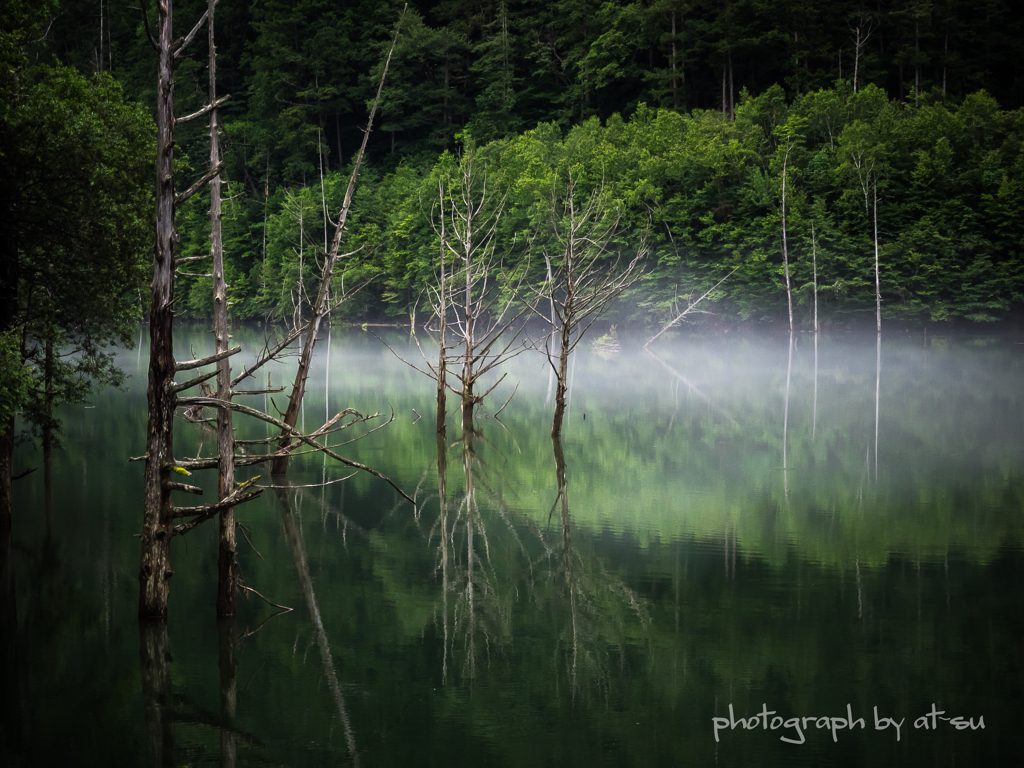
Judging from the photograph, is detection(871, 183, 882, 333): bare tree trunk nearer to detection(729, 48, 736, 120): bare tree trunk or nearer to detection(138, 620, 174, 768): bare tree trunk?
detection(729, 48, 736, 120): bare tree trunk

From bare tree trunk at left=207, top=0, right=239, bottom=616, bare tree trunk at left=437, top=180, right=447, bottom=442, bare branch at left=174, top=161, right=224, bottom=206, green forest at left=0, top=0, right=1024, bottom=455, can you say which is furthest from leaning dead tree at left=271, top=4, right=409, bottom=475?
bare tree trunk at left=437, top=180, right=447, bottom=442

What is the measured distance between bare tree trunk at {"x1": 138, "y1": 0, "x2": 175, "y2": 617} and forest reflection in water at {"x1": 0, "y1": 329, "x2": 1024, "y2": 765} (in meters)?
1.55

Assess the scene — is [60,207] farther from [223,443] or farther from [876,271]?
[876,271]

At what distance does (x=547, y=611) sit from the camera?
10797 mm

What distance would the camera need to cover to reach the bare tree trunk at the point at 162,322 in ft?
27.9

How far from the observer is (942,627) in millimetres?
A: 10102

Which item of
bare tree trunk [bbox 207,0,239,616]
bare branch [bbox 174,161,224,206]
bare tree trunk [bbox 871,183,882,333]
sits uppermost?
bare tree trunk [bbox 871,183,882,333]

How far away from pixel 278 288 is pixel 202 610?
60.6 m

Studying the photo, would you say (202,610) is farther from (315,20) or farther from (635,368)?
(315,20)

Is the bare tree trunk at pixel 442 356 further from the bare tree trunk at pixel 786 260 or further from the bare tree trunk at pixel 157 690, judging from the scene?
the bare tree trunk at pixel 786 260

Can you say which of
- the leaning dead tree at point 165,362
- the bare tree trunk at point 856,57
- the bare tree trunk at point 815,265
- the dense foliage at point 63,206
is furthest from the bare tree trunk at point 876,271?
the leaning dead tree at point 165,362

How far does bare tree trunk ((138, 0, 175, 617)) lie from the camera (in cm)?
850

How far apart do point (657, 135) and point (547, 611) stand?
186ft

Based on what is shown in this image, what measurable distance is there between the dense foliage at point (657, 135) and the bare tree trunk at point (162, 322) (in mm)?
33414
